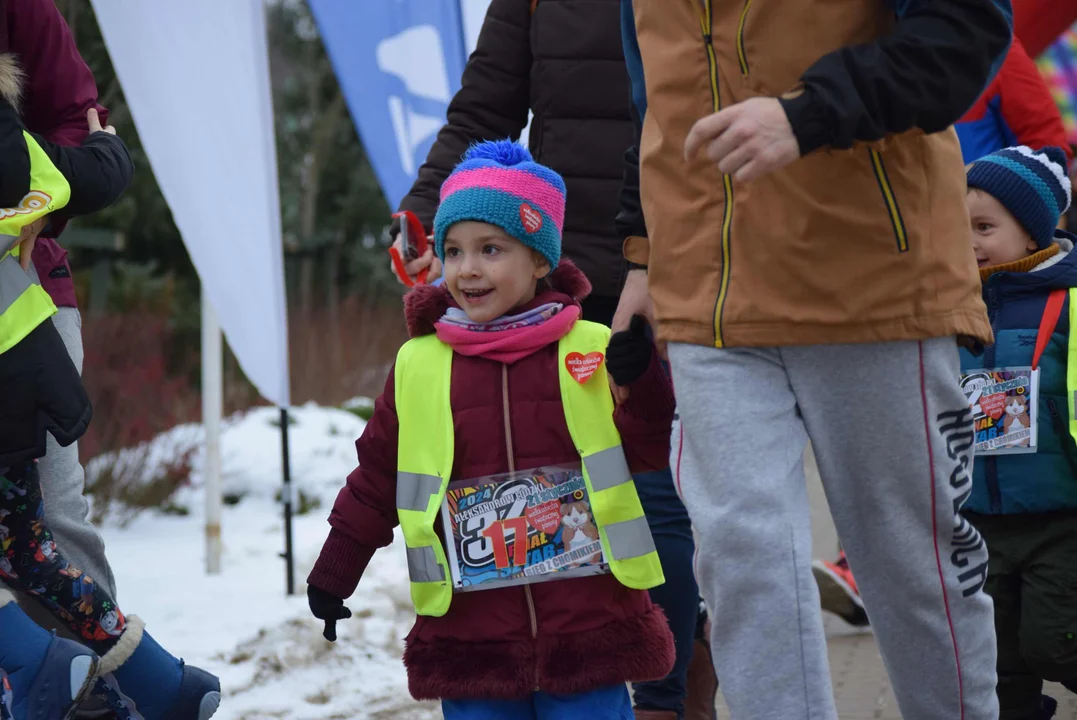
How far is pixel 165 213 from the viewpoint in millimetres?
14016

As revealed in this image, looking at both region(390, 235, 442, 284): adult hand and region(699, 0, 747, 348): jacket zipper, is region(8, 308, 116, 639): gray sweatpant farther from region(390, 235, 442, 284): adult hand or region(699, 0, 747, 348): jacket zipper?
region(699, 0, 747, 348): jacket zipper

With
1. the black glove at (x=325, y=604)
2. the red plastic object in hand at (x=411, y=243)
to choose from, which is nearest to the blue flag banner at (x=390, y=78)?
the red plastic object in hand at (x=411, y=243)

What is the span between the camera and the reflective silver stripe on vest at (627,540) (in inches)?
115

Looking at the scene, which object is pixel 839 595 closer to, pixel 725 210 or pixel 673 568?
pixel 673 568

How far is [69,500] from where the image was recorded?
3412 millimetres

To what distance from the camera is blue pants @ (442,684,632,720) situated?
294 centimetres

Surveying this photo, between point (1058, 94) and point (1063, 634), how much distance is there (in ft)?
21.4

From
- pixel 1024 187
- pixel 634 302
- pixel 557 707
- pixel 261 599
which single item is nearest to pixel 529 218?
pixel 634 302

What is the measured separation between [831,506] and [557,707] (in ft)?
2.58

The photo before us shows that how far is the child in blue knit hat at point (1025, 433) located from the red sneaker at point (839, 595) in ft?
5.60

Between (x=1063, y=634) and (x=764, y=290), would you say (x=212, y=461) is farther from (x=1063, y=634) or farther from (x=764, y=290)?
(x=764, y=290)

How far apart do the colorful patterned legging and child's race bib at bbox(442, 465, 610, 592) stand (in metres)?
0.93

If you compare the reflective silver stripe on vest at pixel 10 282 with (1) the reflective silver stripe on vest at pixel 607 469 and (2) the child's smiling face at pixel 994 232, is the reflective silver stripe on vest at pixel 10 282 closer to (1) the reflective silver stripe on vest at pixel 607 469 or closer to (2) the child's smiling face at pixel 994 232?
(1) the reflective silver stripe on vest at pixel 607 469

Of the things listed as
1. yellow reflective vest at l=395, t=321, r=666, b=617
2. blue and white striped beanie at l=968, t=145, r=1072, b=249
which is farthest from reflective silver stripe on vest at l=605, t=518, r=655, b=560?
blue and white striped beanie at l=968, t=145, r=1072, b=249
